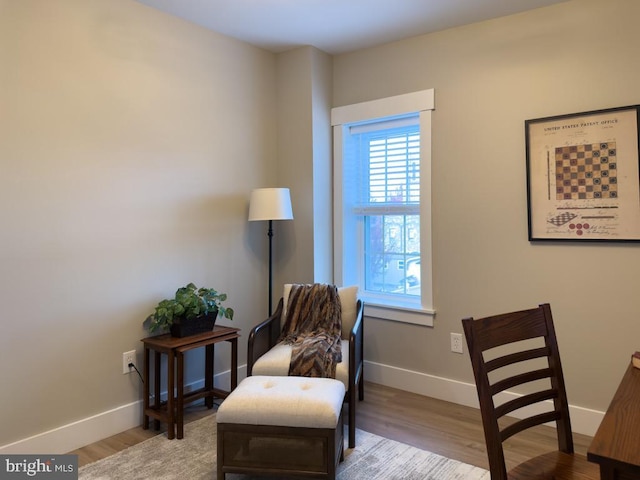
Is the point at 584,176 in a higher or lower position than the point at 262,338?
higher

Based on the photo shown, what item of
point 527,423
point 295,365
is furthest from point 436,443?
point 527,423

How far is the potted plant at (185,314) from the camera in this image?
8.61 feet

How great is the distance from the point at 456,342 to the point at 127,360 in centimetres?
208

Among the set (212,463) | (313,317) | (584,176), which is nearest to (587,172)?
(584,176)

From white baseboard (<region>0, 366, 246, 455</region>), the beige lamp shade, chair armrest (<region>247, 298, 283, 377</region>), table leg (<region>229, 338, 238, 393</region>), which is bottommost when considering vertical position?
white baseboard (<region>0, 366, 246, 455</region>)

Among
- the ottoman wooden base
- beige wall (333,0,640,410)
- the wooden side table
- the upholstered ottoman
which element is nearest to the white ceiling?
beige wall (333,0,640,410)

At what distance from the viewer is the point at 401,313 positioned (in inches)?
129

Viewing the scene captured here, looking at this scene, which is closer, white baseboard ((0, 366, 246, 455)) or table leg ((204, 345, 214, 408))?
white baseboard ((0, 366, 246, 455))

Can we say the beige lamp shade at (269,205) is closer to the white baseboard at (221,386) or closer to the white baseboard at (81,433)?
the white baseboard at (221,386)

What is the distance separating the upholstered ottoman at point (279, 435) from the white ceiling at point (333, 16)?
87.6 inches

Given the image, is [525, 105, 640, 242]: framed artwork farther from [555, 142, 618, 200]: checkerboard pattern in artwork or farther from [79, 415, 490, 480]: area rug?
[79, 415, 490, 480]: area rug

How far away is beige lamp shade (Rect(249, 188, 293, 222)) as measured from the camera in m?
3.09

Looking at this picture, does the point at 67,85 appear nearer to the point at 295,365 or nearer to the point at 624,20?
the point at 295,365

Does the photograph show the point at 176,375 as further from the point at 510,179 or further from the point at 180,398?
the point at 510,179
